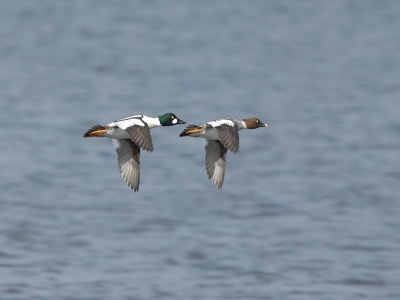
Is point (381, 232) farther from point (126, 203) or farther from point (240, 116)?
point (240, 116)

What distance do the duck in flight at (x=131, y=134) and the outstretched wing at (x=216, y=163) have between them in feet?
2.72

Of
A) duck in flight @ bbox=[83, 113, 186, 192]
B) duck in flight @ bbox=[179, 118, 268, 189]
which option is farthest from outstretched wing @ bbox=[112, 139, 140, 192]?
duck in flight @ bbox=[179, 118, 268, 189]

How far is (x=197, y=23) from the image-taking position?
46.5 metres

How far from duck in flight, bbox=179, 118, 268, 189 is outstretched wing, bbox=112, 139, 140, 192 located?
0.79 metres

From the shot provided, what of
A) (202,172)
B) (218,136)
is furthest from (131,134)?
(202,172)

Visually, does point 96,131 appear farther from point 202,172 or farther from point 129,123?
point 202,172

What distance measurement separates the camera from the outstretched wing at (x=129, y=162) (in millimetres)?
9867

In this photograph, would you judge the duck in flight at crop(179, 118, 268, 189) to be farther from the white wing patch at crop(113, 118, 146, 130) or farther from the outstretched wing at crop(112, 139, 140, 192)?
the outstretched wing at crop(112, 139, 140, 192)

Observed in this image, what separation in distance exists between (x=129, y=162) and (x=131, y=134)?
1445mm

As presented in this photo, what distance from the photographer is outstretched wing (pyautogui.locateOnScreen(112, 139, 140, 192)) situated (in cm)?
987

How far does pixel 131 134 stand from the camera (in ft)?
28.2

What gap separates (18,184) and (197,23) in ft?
91.4

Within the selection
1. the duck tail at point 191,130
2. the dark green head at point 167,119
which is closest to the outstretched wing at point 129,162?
the dark green head at point 167,119

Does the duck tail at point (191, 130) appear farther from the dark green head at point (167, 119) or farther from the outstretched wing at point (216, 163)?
the outstretched wing at point (216, 163)
